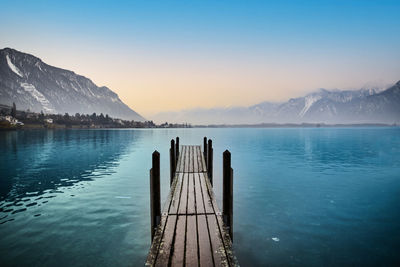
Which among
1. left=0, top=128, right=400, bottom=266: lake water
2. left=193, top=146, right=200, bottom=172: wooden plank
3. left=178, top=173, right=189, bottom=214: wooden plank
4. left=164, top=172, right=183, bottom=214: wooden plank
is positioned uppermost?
left=193, top=146, right=200, bottom=172: wooden plank

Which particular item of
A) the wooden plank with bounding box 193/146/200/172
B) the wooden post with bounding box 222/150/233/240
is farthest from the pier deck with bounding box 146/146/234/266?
the wooden plank with bounding box 193/146/200/172

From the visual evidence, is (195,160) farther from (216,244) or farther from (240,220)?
(216,244)

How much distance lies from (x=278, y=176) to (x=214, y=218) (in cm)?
1907

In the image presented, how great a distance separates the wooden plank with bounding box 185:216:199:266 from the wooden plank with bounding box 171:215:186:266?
119 millimetres

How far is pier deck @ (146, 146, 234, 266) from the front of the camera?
532 cm

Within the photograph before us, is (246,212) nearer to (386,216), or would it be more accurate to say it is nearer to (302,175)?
(386,216)

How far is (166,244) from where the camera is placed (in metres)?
6.03

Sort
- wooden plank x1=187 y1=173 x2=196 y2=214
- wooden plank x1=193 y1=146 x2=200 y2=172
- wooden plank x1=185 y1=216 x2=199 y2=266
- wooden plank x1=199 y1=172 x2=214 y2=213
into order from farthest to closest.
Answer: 1. wooden plank x1=193 y1=146 x2=200 y2=172
2. wooden plank x1=199 y1=172 x2=214 y2=213
3. wooden plank x1=187 y1=173 x2=196 y2=214
4. wooden plank x1=185 y1=216 x2=199 y2=266

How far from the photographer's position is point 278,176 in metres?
24.7

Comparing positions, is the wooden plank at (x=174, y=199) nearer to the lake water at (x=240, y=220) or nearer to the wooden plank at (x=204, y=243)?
the wooden plank at (x=204, y=243)

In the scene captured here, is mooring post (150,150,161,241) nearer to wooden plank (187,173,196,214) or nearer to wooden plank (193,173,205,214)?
wooden plank (187,173,196,214)

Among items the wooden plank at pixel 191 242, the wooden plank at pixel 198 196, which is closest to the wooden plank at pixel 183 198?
the wooden plank at pixel 198 196

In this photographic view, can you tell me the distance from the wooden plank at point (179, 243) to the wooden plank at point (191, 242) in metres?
0.12

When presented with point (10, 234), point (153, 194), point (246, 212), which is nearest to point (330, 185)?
point (246, 212)
